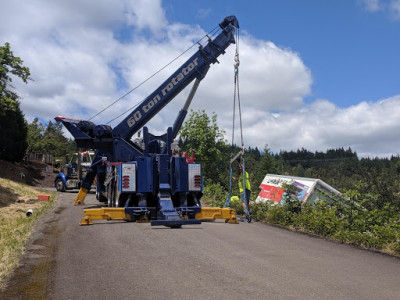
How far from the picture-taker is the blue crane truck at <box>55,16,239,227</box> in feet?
33.2

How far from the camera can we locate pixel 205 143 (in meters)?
26.8

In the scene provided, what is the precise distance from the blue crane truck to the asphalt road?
1.35 meters

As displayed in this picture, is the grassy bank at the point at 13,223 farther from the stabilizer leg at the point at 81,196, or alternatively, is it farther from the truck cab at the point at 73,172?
the truck cab at the point at 73,172

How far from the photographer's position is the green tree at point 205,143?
26.7 metres

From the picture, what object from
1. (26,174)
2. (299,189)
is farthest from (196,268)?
(26,174)

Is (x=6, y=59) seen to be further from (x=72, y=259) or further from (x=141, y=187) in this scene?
(x=72, y=259)

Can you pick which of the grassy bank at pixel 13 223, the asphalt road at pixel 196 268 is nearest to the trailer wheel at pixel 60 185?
the grassy bank at pixel 13 223

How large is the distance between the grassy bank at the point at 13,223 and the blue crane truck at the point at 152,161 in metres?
2.31

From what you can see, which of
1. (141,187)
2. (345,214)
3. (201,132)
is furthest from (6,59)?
(345,214)

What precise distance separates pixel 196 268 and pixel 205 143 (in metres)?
21.3

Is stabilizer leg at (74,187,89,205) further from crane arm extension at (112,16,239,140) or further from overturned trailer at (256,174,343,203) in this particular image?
overturned trailer at (256,174,343,203)

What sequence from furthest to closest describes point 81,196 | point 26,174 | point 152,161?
point 26,174, point 81,196, point 152,161

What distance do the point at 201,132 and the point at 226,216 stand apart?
53.5 feet

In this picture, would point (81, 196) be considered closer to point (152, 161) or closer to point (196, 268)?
point (152, 161)
